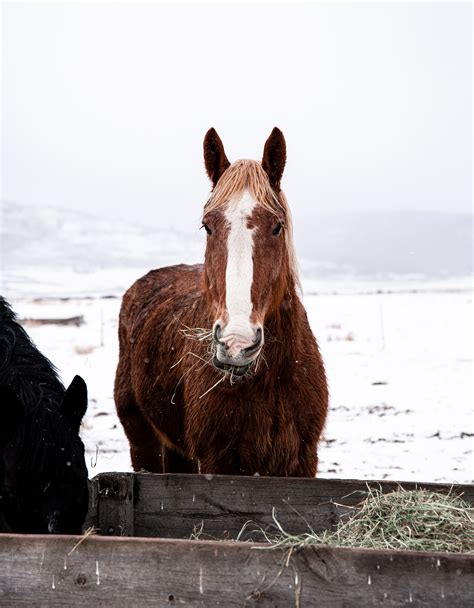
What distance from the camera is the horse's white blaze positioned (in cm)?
316

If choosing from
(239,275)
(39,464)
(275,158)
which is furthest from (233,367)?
(275,158)

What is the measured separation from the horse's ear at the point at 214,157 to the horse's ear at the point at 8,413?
1761 mm

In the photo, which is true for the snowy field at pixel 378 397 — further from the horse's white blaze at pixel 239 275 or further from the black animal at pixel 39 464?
the horse's white blaze at pixel 239 275

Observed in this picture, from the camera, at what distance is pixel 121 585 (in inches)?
84.9

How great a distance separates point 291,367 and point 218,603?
195cm

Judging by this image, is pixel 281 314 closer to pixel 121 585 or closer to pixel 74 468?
pixel 74 468

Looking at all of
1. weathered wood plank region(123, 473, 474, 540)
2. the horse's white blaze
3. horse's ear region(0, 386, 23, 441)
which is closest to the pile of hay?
weathered wood plank region(123, 473, 474, 540)

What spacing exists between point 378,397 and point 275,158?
709 centimetres

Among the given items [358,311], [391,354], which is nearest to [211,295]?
[391,354]

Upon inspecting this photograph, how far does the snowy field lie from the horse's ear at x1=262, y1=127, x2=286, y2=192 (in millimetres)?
1935

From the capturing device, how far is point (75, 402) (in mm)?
3258

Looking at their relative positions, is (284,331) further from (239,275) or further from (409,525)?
(409,525)

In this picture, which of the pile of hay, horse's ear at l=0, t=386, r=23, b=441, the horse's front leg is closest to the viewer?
the pile of hay

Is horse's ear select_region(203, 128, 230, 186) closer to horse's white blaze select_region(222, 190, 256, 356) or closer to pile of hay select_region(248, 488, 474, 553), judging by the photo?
horse's white blaze select_region(222, 190, 256, 356)
